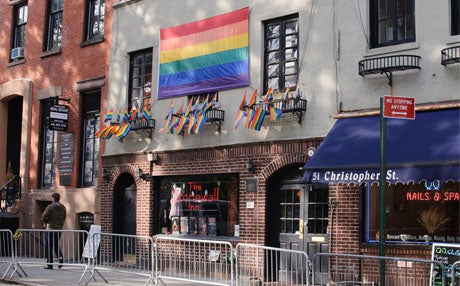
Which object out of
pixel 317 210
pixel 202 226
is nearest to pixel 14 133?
pixel 202 226

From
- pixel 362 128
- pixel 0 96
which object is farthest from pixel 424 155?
pixel 0 96

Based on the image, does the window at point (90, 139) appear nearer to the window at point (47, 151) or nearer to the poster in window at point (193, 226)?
the window at point (47, 151)

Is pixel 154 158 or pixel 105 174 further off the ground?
pixel 154 158

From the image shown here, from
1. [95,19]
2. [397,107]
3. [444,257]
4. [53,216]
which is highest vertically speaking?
[95,19]

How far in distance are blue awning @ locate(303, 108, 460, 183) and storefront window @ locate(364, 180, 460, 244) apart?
0.67 metres

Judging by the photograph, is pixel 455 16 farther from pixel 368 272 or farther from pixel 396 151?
pixel 368 272

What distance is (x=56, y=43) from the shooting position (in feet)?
64.1

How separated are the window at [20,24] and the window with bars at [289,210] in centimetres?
1191

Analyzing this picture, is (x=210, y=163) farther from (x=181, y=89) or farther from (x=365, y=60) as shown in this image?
(x=365, y=60)

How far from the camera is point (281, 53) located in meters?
13.4

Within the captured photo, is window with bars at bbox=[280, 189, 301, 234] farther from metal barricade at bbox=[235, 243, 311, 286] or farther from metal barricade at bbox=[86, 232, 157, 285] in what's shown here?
metal barricade at bbox=[86, 232, 157, 285]

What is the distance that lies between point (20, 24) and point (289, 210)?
1268cm

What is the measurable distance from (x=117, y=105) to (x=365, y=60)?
24.9ft

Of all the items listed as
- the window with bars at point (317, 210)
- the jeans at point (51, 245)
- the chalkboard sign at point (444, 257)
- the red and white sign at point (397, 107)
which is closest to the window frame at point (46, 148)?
the jeans at point (51, 245)
